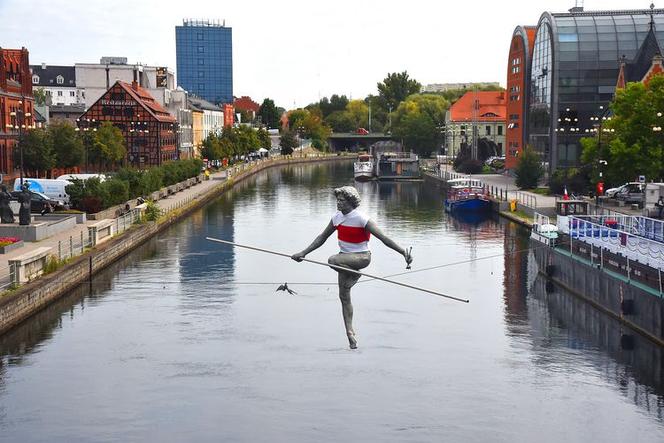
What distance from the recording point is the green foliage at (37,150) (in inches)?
3344

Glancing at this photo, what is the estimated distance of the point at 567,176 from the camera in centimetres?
8912

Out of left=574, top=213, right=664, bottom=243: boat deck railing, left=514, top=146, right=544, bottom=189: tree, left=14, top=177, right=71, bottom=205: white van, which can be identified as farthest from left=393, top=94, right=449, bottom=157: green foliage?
left=574, top=213, right=664, bottom=243: boat deck railing

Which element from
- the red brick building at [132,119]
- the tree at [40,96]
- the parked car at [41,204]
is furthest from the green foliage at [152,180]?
the tree at [40,96]

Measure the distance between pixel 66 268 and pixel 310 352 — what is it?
1653 cm

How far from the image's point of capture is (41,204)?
6700cm

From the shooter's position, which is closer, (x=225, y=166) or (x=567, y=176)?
(x=567, y=176)

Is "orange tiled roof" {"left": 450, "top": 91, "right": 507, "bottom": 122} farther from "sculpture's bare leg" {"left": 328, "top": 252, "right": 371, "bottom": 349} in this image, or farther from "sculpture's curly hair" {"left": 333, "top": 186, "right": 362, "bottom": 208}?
"sculpture's bare leg" {"left": 328, "top": 252, "right": 371, "bottom": 349}

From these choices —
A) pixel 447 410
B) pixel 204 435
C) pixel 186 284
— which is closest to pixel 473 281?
pixel 186 284

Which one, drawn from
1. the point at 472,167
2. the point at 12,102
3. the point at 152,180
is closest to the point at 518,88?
the point at 472,167

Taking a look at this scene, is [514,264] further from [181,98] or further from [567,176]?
[181,98]

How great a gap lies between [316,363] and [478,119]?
432 ft

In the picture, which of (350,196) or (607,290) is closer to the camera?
(350,196)

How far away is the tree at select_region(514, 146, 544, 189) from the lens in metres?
95.2

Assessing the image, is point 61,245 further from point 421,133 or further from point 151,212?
point 421,133
